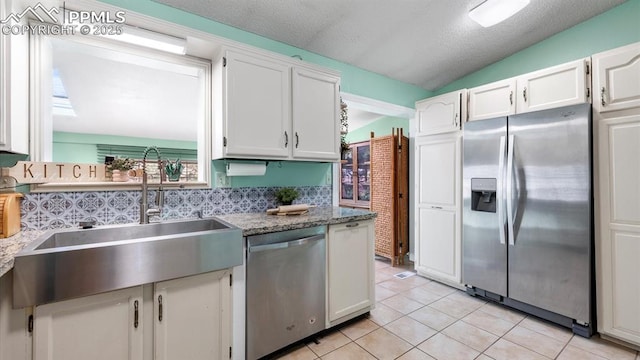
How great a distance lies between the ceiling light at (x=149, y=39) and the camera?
5.69 ft

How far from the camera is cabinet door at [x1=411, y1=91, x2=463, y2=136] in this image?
2.94 meters

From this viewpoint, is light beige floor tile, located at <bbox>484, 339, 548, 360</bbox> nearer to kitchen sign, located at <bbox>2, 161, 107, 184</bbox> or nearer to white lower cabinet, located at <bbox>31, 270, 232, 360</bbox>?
white lower cabinet, located at <bbox>31, 270, 232, 360</bbox>

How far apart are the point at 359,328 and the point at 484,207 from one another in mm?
1715

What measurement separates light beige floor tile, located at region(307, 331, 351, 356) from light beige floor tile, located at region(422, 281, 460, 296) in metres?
1.39

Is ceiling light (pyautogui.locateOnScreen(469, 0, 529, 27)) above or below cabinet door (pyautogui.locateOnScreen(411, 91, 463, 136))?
above

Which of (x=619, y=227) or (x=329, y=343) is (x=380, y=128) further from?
(x=329, y=343)

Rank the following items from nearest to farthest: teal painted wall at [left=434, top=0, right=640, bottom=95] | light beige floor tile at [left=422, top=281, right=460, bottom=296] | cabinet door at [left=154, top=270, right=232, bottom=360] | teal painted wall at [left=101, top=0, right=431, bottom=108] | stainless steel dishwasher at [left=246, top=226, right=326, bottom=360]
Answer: cabinet door at [left=154, top=270, right=232, bottom=360], stainless steel dishwasher at [left=246, top=226, right=326, bottom=360], teal painted wall at [left=101, top=0, right=431, bottom=108], teal painted wall at [left=434, top=0, right=640, bottom=95], light beige floor tile at [left=422, top=281, right=460, bottom=296]

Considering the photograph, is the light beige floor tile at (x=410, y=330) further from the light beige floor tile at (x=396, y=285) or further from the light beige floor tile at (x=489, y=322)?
the light beige floor tile at (x=396, y=285)

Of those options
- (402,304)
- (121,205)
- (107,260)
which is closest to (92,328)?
(107,260)

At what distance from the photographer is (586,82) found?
2111 millimetres

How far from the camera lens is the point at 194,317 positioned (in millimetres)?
1453

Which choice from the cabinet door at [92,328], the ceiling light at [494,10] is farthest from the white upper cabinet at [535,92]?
the cabinet door at [92,328]

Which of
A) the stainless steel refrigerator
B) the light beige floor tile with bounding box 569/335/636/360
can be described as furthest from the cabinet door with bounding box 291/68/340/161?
the light beige floor tile with bounding box 569/335/636/360

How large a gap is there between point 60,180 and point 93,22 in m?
1.05
